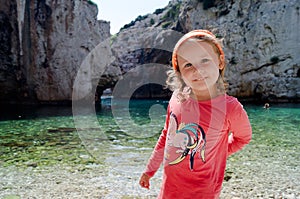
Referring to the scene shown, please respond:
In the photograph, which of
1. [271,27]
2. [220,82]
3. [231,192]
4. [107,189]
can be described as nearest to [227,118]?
[220,82]

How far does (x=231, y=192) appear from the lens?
10.6ft

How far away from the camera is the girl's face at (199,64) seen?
1.43 metres

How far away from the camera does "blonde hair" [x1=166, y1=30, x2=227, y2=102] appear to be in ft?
4.72

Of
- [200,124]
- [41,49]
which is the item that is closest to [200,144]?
[200,124]

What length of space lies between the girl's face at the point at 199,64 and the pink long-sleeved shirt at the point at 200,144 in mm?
98

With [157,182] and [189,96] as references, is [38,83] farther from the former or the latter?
[189,96]

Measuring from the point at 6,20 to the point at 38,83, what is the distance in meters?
5.19

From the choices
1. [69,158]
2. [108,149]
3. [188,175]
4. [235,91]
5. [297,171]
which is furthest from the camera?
[235,91]

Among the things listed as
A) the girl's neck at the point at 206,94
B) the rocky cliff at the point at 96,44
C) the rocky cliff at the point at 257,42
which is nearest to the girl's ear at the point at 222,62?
the girl's neck at the point at 206,94

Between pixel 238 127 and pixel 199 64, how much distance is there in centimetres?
41

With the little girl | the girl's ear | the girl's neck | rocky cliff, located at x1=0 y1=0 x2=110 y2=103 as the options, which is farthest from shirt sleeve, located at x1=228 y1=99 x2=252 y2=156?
rocky cliff, located at x1=0 y1=0 x2=110 y2=103

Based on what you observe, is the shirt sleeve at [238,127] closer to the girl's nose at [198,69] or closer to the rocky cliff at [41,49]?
the girl's nose at [198,69]

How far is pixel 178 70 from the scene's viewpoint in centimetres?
159

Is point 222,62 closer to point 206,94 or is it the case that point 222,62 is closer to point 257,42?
point 206,94
